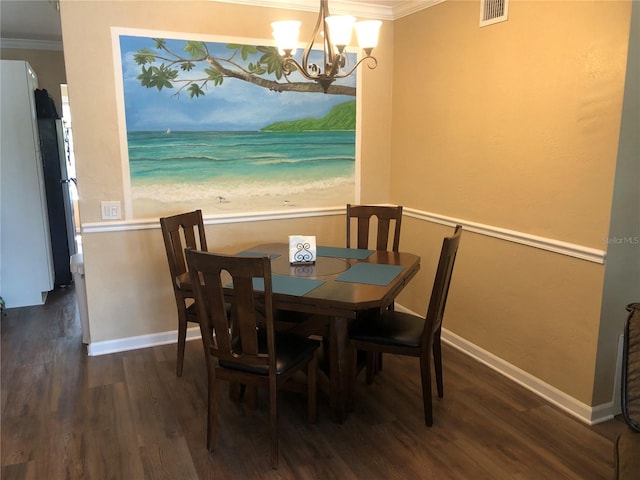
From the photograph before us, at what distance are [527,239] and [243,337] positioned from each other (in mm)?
1697

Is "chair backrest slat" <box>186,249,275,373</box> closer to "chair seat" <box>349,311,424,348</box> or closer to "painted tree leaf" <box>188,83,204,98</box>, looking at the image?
"chair seat" <box>349,311,424,348</box>

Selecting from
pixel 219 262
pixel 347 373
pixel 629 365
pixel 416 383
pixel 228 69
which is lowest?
pixel 416 383

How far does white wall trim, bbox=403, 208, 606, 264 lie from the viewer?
2.42 m

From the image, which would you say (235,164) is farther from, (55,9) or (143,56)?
(55,9)

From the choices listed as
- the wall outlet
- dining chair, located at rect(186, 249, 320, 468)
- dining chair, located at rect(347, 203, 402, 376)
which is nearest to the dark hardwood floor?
dining chair, located at rect(186, 249, 320, 468)

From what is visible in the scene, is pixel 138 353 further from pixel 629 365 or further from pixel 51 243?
pixel 629 365

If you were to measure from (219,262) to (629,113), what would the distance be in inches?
77.1

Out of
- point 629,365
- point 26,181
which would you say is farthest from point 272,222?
point 629,365

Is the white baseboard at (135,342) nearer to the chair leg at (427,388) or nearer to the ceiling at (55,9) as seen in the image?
the chair leg at (427,388)

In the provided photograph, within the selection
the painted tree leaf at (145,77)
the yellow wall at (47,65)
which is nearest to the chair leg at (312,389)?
the painted tree leaf at (145,77)

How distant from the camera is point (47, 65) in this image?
5.17 meters

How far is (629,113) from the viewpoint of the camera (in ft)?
7.33

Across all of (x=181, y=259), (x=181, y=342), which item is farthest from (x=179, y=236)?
(x=181, y=342)

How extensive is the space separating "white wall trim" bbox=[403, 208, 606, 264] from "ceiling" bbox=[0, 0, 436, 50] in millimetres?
1493
